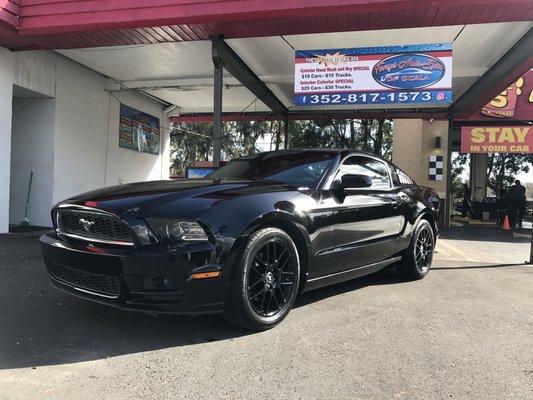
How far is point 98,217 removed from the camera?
3.47 meters

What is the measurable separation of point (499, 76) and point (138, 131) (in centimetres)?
984

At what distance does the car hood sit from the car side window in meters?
0.89

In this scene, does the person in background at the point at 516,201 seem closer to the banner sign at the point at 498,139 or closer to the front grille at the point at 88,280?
the banner sign at the point at 498,139

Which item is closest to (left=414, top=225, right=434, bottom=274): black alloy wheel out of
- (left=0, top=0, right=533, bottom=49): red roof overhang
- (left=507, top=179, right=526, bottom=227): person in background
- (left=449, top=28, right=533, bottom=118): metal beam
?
(left=0, top=0, right=533, bottom=49): red roof overhang

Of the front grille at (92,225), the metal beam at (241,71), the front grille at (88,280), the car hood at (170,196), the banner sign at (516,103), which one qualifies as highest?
the banner sign at (516,103)

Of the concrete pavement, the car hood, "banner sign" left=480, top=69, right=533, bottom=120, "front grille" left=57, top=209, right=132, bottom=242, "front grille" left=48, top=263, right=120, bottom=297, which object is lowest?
the concrete pavement

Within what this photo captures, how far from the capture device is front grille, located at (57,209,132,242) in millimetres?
3352

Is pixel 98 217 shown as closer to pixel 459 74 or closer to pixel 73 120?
pixel 73 120

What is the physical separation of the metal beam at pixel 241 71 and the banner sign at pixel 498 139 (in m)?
6.51

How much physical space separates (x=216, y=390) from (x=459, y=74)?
34.4 feet

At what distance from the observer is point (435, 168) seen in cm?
1558

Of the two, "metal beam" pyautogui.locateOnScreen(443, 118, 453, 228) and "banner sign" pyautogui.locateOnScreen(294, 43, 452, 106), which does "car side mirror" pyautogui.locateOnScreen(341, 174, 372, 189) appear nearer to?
"banner sign" pyautogui.locateOnScreen(294, 43, 452, 106)

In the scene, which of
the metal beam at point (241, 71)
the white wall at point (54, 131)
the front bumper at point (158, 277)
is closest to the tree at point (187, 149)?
the metal beam at point (241, 71)

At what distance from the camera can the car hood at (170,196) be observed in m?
3.36
